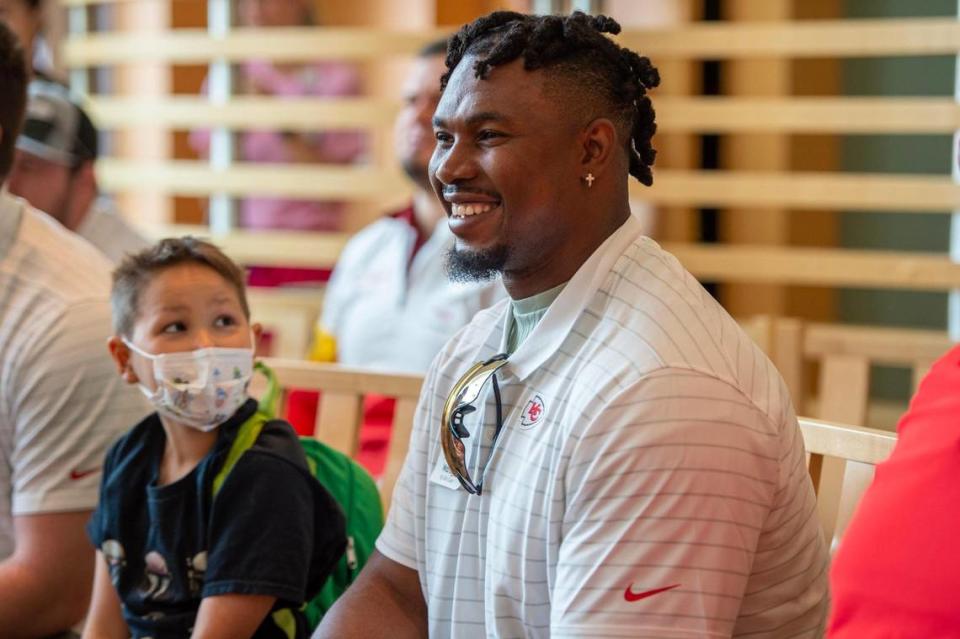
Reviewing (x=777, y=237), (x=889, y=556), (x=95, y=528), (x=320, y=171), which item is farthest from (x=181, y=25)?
(x=889, y=556)

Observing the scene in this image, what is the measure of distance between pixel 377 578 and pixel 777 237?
3.31 m

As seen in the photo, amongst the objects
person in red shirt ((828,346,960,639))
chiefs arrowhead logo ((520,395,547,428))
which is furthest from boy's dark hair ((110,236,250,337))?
person in red shirt ((828,346,960,639))

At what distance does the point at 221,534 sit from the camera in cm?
215

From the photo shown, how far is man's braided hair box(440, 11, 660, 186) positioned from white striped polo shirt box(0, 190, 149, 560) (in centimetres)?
100

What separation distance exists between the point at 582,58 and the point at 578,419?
49 cm

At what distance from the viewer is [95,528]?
229 centimetres

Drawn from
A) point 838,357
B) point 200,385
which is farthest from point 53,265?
point 838,357

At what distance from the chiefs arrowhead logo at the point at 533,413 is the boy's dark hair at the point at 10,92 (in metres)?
1.41

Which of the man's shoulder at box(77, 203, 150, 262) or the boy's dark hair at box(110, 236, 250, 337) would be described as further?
the man's shoulder at box(77, 203, 150, 262)

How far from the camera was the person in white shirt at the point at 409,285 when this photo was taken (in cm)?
374

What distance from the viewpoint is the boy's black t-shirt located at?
2.12 m

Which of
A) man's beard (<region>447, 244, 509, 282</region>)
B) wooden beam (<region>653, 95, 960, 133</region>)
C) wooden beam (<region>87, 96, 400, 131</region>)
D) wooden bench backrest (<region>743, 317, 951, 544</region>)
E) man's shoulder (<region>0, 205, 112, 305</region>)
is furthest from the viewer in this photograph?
wooden beam (<region>87, 96, 400, 131</region>)

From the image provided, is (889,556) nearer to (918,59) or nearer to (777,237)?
(777,237)

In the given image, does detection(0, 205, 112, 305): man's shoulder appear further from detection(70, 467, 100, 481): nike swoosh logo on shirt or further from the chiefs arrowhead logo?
the chiefs arrowhead logo
